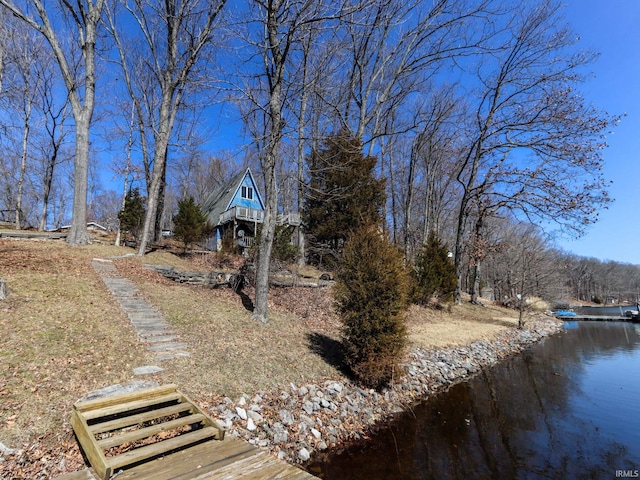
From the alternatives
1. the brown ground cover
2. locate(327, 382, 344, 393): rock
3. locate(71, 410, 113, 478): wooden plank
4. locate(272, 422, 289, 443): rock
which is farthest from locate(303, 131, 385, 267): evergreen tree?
locate(71, 410, 113, 478): wooden plank

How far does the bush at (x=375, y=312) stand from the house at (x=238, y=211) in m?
15.1

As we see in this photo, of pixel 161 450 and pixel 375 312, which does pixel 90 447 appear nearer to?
pixel 161 450

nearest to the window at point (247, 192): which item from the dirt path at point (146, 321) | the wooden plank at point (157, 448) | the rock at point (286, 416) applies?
the dirt path at point (146, 321)

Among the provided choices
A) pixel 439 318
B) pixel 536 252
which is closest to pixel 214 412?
pixel 439 318

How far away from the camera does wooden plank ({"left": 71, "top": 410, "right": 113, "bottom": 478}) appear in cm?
283

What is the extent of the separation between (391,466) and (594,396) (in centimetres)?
668

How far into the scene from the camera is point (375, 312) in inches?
262

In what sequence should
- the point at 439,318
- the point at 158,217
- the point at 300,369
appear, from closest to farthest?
the point at 300,369
the point at 439,318
the point at 158,217

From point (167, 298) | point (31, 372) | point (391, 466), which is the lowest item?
point (391, 466)

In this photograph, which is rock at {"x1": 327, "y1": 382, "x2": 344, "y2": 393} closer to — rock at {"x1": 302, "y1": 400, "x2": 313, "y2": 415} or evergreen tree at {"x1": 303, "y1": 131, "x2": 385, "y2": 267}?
rock at {"x1": 302, "y1": 400, "x2": 313, "y2": 415}

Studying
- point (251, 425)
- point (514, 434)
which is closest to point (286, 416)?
point (251, 425)

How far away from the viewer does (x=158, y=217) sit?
66.4ft

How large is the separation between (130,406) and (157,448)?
2.95 ft

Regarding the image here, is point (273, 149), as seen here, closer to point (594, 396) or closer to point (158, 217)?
point (594, 396)
